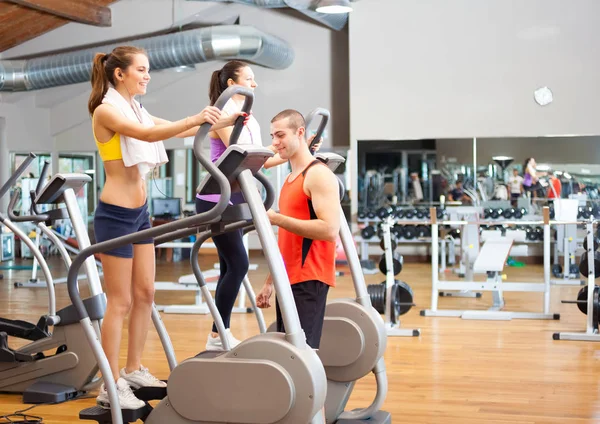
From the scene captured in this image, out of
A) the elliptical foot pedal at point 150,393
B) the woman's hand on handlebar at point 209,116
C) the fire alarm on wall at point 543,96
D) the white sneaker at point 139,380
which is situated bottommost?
the elliptical foot pedal at point 150,393

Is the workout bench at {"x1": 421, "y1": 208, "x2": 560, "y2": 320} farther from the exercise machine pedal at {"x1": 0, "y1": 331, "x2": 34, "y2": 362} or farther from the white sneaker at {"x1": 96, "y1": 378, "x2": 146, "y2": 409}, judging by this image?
the white sneaker at {"x1": 96, "y1": 378, "x2": 146, "y2": 409}

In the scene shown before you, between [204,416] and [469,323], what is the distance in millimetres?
4096

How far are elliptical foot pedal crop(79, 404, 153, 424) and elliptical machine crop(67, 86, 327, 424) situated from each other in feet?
0.77

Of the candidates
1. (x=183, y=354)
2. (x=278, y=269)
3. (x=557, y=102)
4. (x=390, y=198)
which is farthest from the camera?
(x=390, y=198)

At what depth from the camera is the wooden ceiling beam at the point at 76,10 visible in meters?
9.46

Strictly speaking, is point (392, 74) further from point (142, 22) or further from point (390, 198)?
point (142, 22)

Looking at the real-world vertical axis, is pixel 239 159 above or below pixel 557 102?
below

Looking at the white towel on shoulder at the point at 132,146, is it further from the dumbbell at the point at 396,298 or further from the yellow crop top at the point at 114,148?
the dumbbell at the point at 396,298

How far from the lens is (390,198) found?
12.0 meters

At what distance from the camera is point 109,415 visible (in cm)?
299

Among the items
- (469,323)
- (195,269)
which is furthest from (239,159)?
(469,323)

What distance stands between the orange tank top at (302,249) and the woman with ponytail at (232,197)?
506mm

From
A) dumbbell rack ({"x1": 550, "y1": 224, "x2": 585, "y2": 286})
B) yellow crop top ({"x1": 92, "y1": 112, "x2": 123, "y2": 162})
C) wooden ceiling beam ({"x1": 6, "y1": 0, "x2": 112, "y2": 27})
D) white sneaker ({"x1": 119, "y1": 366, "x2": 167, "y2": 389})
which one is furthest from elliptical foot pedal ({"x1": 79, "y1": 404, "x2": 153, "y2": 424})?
wooden ceiling beam ({"x1": 6, "y1": 0, "x2": 112, "y2": 27})

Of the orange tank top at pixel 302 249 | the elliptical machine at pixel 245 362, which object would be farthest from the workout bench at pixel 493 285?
the elliptical machine at pixel 245 362
